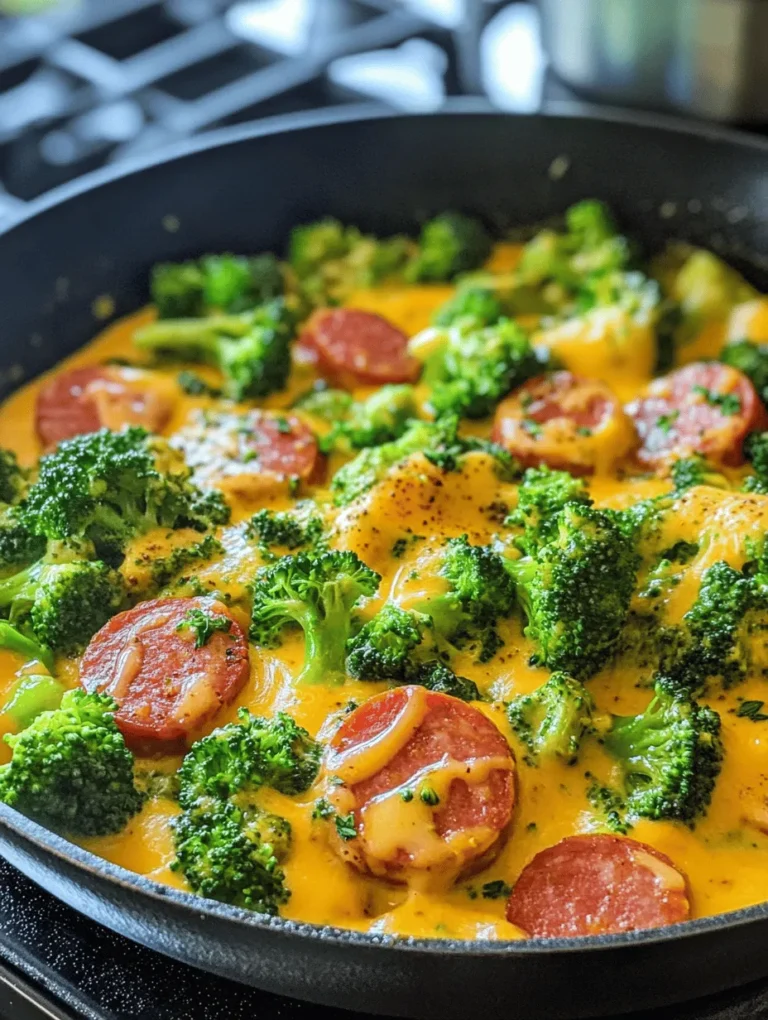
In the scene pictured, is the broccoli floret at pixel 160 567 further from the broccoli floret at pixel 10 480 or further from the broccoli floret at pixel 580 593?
the broccoli floret at pixel 580 593

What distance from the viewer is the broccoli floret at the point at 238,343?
103 inches

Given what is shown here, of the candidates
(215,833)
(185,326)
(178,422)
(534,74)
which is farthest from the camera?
(534,74)

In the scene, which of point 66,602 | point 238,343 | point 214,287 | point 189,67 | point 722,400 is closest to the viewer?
point 66,602

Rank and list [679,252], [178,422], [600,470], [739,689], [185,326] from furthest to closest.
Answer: [679,252]
[185,326]
[178,422]
[600,470]
[739,689]

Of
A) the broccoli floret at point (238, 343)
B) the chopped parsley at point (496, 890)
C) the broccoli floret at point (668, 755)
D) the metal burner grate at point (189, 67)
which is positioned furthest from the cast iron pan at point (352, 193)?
the chopped parsley at point (496, 890)

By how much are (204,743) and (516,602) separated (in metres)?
0.56

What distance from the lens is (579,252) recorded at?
292 cm

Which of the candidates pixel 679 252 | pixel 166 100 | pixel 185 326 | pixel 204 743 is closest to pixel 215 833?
pixel 204 743

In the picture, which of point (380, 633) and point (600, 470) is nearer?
point (380, 633)

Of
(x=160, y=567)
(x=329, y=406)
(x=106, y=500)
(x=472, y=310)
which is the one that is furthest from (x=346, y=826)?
(x=472, y=310)

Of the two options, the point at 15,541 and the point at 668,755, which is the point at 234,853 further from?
the point at 15,541

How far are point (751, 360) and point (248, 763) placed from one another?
142 cm

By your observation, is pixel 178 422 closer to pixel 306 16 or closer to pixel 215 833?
pixel 215 833

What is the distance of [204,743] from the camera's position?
1.78 meters
